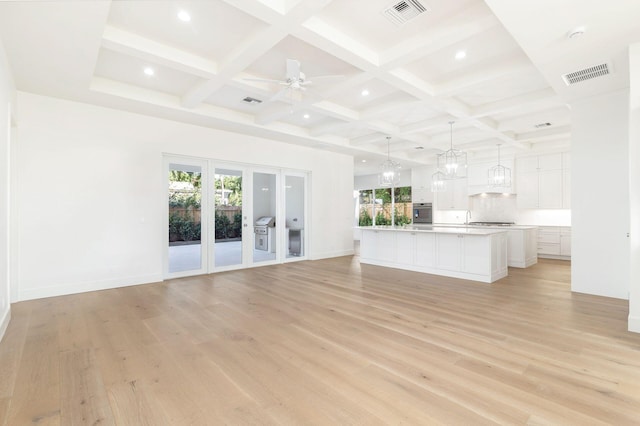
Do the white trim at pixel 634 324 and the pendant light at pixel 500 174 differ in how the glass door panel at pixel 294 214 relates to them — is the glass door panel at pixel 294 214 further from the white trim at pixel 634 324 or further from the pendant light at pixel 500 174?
the white trim at pixel 634 324

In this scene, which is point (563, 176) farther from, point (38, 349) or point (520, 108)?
point (38, 349)

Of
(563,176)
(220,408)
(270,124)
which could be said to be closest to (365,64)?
(270,124)

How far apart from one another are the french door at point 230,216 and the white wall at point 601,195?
17.9ft

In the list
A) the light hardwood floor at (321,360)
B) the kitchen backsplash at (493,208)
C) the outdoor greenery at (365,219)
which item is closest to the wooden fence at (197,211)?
the light hardwood floor at (321,360)

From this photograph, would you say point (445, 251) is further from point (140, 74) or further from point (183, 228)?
point (140, 74)

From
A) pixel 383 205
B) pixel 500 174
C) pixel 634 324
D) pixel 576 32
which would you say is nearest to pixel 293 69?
pixel 576 32

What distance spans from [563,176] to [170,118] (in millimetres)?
9246

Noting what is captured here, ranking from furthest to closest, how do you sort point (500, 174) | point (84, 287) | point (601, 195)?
1. point (500, 174)
2. point (84, 287)
3. point (601, 195)

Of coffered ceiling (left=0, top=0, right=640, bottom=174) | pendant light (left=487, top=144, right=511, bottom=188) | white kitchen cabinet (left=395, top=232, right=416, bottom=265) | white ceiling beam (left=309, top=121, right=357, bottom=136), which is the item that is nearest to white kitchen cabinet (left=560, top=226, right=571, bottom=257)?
pendant light (left=487, top=144, right=511, bottom=188)

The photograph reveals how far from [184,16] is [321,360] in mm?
3471

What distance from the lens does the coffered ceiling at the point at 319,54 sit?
2797 millimetres

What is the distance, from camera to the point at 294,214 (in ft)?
25.5

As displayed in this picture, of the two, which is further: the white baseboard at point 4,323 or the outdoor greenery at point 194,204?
the outdoor greenery at point 194,204

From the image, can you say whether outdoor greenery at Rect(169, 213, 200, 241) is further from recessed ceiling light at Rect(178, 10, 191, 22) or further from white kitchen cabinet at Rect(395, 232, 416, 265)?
white kitchen cabinet at Rect(395, 232, 416, 265)
